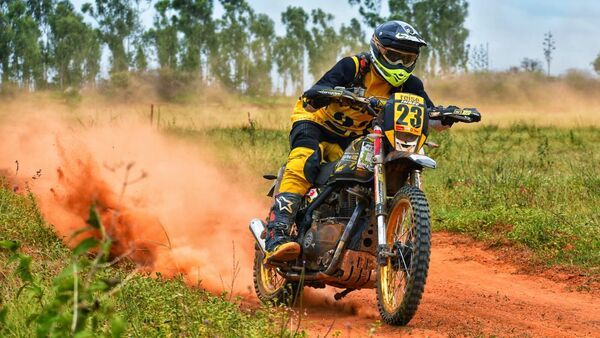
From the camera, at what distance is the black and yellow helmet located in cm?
668

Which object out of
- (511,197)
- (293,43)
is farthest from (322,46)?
(511,197)

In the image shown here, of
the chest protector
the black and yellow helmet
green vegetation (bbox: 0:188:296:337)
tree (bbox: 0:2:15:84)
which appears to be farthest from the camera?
tree (bbox: 0:2:15:84)

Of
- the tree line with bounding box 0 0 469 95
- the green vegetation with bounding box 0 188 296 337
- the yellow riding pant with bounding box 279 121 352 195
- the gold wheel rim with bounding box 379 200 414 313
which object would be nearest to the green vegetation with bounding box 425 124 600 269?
the yellow riding pant with bounding box 279 121 352 195

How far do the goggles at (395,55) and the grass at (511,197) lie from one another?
3.65 m

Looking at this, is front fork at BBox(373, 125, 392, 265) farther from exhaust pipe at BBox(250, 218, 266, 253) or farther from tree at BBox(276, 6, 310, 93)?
tree at BBox(276, 6, 310, 93)

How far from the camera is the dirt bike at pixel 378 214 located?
600 cm

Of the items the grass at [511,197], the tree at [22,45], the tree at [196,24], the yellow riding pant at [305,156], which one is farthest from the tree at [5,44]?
the yellow riding pant at [305,156]

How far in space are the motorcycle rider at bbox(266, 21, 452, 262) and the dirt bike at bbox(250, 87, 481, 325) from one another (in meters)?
0.13

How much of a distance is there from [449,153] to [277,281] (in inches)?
428

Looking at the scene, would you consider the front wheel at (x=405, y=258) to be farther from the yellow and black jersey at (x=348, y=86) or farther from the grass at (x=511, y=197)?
the grass at (x=511, y=197)

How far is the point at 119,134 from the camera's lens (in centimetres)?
1260

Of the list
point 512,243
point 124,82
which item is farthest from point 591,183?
point 124,82

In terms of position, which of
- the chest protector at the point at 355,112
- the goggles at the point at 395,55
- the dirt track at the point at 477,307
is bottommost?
the dirt track at the point at 477,307

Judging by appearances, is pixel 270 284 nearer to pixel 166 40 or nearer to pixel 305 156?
pixel 305 156
